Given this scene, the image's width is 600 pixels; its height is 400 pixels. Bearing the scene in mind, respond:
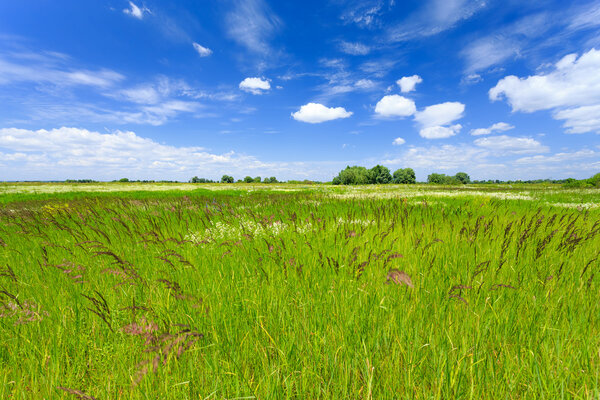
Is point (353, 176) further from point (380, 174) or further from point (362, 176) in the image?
point (380, 174)

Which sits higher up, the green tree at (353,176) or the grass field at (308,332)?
the green tree at (353,176)

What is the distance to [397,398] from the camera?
1123 mm

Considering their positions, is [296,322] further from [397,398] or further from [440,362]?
[440,362]

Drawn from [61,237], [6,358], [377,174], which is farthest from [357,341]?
[377,174]

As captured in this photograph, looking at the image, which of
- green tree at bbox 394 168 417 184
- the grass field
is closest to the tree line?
green tree at bbox 394 168 417 184

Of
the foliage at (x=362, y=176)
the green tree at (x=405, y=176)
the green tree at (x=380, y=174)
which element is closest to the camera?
the foliage at (x=362, y=176)

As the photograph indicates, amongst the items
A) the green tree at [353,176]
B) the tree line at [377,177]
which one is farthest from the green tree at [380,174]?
the green tree at [353,176]

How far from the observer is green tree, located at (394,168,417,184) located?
125m

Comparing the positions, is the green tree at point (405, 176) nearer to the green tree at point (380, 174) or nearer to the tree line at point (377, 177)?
the tree line at point (377, 177)

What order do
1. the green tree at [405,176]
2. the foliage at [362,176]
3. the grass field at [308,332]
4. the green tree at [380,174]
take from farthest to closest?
the green tree at [405,176] → the green tree at [380,174] → the foliage at [362,176] → the grass field at [308,332]

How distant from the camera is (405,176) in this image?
5000 inches

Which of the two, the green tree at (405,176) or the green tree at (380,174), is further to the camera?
the green tree at (405,176)

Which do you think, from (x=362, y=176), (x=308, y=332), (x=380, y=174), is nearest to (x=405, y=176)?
(x=380, y=174)

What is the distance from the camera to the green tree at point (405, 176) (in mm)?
125250
